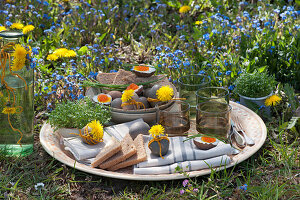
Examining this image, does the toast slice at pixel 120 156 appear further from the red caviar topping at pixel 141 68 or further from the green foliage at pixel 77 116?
the red caviar topping at pixel 141 68

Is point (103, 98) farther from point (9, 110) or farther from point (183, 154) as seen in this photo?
point (183, 154)

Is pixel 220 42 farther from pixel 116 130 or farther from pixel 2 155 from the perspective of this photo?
pixel 2 155

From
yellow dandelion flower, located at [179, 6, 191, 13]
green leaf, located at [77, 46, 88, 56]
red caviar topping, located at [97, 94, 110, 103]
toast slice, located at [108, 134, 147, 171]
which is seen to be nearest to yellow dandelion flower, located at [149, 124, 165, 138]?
toast slice, located at [108, 134, 147, 171]

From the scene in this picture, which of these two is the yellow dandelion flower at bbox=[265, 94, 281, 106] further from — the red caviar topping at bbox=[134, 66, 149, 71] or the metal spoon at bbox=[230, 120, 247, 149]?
the red caviar topping at bbox=[134, 66, 149, 71]

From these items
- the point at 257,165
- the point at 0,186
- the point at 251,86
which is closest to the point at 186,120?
the point at 257,165

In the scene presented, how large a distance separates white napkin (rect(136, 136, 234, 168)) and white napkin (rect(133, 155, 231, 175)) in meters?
0.04

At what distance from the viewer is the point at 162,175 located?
2512mm

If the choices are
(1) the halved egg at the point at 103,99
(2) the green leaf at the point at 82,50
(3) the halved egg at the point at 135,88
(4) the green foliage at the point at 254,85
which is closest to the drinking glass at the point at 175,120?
(3) the halved egg at the point at 135,88

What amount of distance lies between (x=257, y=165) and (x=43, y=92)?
209cm

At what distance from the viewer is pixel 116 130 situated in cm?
292

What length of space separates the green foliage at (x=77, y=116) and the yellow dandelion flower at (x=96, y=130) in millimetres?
204

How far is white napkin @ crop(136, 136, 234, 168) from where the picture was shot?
2588 millimetres

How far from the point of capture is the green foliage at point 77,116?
2.93m

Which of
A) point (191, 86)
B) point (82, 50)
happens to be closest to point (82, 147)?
point (191, 86)
